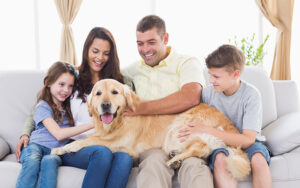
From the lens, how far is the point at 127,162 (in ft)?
5.74

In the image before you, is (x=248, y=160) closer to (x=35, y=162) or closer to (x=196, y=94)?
(x=196, y=94)

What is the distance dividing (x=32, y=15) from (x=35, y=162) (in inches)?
144

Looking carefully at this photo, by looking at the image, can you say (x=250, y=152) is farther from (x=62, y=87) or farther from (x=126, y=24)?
(x=126, y=24)

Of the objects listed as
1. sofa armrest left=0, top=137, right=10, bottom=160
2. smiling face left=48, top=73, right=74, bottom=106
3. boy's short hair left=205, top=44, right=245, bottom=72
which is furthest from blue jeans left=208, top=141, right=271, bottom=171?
sofa armrest left=0, top=137, right=10, bottom=160

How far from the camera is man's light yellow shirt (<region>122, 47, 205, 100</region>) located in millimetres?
2148

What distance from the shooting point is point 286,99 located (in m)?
2.55

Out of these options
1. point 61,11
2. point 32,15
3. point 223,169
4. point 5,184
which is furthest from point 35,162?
point 32,15

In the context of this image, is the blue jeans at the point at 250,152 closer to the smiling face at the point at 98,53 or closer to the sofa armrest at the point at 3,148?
the smiling face at the point at 98,53

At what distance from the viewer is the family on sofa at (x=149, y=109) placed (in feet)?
5.58

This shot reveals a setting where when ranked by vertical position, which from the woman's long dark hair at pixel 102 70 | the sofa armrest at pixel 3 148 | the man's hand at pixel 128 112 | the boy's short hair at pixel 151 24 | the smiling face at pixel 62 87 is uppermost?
the boy's short hair at pixel 151 24

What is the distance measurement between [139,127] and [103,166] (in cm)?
41

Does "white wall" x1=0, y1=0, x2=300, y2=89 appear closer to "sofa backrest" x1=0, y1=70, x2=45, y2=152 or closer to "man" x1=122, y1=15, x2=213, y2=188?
"sofa backrest" x1=0, y1=70, x2=45, y2=152

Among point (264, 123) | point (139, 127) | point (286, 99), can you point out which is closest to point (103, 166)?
point (139, 127)

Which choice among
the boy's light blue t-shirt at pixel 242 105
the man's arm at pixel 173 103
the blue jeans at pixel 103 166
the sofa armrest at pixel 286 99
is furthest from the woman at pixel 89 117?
the sofa armrest at pixel 286 99
